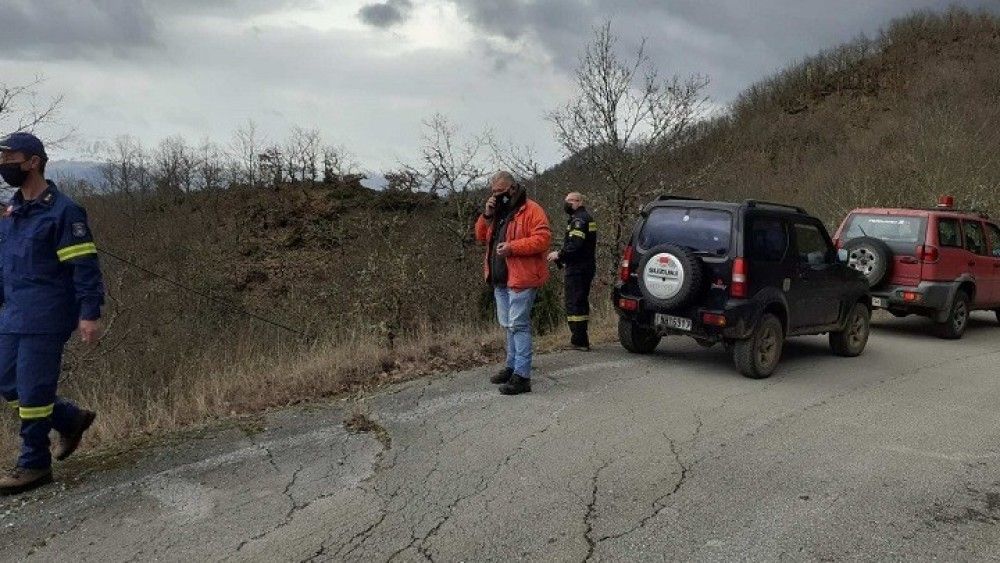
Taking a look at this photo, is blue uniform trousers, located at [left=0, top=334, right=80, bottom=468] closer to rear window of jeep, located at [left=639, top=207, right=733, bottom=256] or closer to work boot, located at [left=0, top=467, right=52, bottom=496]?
work boot, located at [left=0, top=467, right=52, bottom=496]

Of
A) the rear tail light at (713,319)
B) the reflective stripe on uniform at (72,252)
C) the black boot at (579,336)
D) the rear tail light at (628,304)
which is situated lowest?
the black boot at (579,336)

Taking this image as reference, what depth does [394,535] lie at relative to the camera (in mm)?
3797

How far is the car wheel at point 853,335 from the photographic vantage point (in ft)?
29.5

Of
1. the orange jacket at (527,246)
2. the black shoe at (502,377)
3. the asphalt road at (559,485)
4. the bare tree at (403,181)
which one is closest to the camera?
the asphalt road at (559,485)

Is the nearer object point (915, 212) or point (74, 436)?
point (74, 436)

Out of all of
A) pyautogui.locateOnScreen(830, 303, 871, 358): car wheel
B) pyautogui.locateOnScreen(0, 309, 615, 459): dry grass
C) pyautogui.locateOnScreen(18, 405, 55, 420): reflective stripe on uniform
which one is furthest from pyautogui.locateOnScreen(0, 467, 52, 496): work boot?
pyautogui.locateOnScreen(830, 303, 871, 358): car wheel

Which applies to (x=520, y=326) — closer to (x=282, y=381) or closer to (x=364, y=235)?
(x=282, y=381)

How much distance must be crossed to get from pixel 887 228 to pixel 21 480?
11256 millimetres

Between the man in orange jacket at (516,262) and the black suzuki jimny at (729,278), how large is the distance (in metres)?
1.69

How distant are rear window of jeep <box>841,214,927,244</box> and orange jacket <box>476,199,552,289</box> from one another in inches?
276

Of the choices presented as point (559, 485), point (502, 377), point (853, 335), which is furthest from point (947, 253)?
point (559, 485)

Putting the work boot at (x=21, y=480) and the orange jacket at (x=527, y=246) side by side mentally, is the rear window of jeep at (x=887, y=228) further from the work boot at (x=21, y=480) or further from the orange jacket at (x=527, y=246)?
the work boot at (x=21, y=480)

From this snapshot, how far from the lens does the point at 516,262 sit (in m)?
6.38

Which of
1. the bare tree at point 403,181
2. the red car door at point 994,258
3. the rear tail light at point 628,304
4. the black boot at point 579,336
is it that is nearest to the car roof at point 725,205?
the rear tail light at point 628,304
